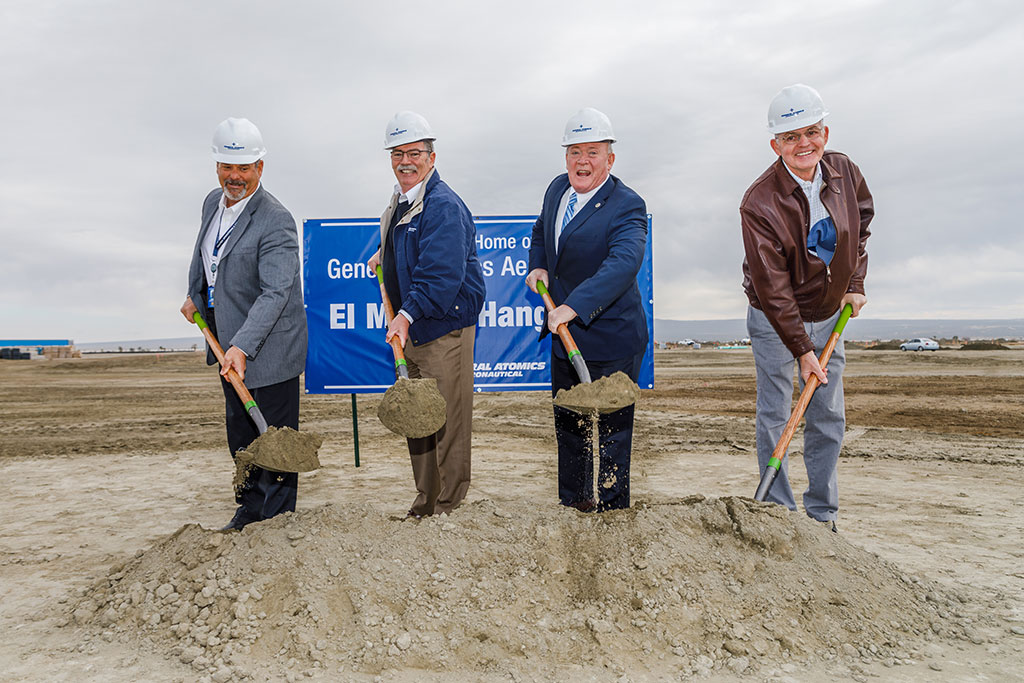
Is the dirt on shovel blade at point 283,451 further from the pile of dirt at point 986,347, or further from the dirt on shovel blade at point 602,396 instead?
the pile of dirt at point 986,347

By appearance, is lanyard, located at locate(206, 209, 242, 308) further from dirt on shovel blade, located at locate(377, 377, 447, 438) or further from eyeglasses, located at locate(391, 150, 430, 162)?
dirt on shovel blade, located at locate(377, 377, 447, 438)

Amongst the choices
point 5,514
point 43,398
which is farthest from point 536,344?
point 43,398

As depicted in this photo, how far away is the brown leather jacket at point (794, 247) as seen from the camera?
10.3 ft

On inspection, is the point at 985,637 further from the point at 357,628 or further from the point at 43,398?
the point at 43,398

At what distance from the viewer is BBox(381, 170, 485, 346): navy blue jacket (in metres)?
3.36

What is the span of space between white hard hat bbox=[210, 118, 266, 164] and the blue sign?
2.26 meters

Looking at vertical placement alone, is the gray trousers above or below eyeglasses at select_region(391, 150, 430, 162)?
below

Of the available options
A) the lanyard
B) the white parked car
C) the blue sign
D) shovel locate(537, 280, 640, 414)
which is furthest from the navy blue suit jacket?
the white parked car

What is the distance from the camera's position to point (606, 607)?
263 centimetres

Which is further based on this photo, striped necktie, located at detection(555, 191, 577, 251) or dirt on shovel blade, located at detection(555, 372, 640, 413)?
striped necktie, located at detection(555, 191, 577, 251)

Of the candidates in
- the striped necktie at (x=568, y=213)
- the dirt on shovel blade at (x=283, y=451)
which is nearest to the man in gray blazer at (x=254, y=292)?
the dirt on shovel blade at (x=283, y=451)

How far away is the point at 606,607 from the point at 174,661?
160 cm

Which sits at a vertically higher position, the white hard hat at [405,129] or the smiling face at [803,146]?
the white hard hat at [405,129]

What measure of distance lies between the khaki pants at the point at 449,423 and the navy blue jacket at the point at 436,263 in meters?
0.08
